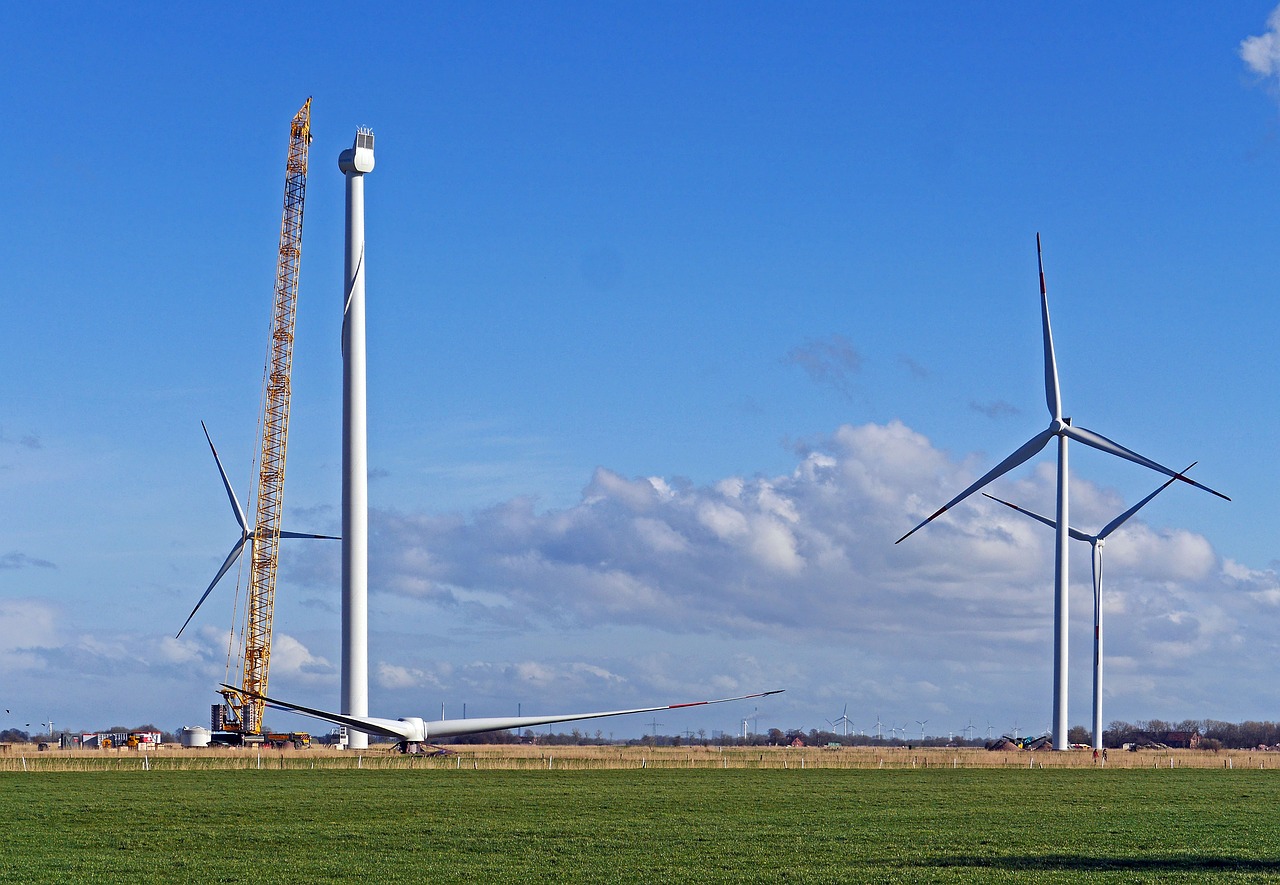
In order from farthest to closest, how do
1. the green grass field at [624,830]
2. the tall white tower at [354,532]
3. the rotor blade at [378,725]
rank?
the tall white tower at [354,532] → the rotor blade at [378,725] → the green grass field at [624,830]

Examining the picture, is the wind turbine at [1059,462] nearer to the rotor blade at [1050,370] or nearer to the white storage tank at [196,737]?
the rotor blade at [1050,370]

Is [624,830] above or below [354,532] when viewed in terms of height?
below

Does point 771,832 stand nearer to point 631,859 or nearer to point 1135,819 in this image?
point 631,859

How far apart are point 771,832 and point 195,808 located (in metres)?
21.4

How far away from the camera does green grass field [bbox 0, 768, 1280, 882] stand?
117ft

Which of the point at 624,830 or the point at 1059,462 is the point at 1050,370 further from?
the point at 624,830

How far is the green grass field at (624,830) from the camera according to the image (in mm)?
35562

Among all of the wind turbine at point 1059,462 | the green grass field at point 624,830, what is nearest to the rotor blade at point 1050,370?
the wind turbine at point 1059,462

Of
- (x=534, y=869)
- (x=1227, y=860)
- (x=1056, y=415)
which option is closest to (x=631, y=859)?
(x=534, y=869)

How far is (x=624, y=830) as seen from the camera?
4612 cm

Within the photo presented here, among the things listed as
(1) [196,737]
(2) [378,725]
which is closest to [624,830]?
(2) [378,725]

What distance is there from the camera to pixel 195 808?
2168 inches

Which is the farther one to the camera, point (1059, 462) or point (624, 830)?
point (1059, 462)

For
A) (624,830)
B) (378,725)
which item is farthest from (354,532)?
(624,830)
